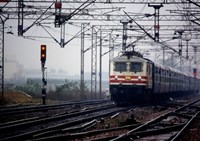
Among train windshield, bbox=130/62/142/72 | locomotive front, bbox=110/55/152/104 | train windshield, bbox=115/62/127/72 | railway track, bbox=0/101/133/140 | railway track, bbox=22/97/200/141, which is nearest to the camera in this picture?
railway track, bbox=22/97/200/141

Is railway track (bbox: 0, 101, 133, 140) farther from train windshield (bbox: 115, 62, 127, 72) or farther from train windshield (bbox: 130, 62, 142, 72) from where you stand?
train windshield (bbox: 130, 62, 142, 72)

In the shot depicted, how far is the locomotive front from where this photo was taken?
90.8ft

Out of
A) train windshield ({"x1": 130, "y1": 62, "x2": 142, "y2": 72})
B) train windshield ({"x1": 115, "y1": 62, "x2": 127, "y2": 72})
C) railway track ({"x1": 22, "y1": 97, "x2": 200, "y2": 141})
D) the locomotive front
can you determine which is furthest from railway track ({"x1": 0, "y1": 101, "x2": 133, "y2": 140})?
train windshield ({"x1": 130, "y1": 62, "x2": 142, "y2": 72})

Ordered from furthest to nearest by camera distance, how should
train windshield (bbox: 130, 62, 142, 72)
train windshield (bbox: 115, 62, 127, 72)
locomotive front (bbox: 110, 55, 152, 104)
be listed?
train windshield (bbox: 115, 62, 127, 72), train windshield (bbox: 130, 62, 142, 72), locomotive front (bbox: 110, 55, 152, 104)

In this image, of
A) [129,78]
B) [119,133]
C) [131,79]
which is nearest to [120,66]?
[129,78]

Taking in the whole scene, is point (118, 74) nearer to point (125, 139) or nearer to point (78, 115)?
point (78, 115)

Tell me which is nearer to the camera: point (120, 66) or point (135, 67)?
point (135, 67)

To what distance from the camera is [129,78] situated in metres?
27.9

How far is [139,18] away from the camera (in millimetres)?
35875

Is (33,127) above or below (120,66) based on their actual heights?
below

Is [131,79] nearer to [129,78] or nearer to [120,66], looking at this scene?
[129,78]

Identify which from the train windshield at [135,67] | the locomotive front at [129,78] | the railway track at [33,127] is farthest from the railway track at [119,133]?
the train windshield at [135,67]

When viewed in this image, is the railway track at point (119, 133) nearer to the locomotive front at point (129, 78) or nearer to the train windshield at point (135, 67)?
the locomotive front at point (129, 78)

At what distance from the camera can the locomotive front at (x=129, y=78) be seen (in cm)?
2767
